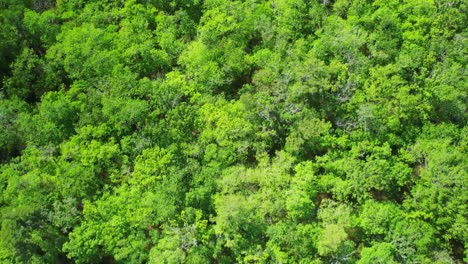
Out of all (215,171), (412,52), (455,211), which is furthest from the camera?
(412,52)

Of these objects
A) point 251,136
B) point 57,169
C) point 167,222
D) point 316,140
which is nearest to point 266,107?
point 251,136

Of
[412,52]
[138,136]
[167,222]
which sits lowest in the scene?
[167,222]

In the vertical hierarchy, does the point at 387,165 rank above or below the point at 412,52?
below

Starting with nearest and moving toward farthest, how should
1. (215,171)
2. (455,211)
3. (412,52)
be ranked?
1. (455,211)
2. (215,171)
3. (412,52)

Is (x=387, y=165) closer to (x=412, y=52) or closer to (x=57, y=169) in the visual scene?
(x=412, y=52)

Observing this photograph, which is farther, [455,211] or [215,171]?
[215,171]

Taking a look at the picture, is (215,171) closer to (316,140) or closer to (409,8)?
(316,140)
